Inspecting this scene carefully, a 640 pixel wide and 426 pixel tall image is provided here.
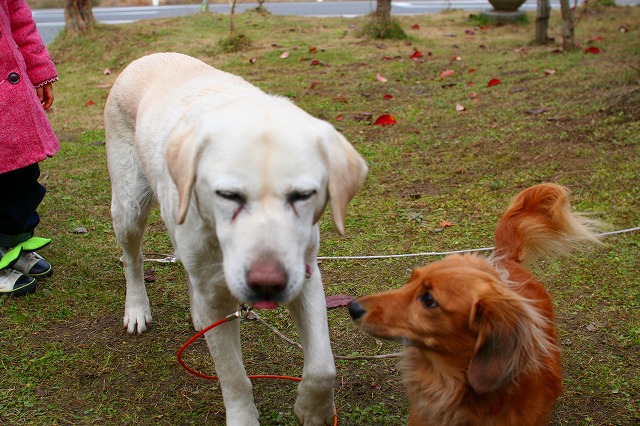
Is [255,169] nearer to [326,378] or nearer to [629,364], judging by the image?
[326,378]

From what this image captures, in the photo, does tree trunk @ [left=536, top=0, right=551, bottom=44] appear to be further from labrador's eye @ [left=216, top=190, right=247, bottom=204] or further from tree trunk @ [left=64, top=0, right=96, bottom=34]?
labrador's eye @ [left=216, top=190, right=247, bottom=204]

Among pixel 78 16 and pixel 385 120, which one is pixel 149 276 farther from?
pixel 78 16

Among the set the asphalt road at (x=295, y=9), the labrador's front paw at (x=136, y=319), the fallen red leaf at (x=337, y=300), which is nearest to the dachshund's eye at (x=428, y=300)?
Result: the fallen red leaf at (x=337, y=300)

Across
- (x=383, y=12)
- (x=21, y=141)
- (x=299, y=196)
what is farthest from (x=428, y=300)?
(x=383, y=12)

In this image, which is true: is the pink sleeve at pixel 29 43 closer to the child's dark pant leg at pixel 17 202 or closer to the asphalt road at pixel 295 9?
the child's dark pant leg at pixel 17 202

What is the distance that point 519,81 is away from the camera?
27.4 ft

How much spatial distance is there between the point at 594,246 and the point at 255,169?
2.82m

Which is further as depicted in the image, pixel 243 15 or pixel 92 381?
pixel 243 15

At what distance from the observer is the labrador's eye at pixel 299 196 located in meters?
2.40

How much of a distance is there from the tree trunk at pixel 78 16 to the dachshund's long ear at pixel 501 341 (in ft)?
33.5

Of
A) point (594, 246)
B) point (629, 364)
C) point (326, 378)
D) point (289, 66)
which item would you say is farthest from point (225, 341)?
point (289, 66)

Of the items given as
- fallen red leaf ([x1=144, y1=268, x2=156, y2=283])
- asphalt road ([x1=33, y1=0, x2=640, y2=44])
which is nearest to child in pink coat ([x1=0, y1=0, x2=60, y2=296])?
fallen red leaf ([x1=144, y1=268, x2=156, y2=283])

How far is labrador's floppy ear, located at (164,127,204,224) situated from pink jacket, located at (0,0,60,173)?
6.13ft

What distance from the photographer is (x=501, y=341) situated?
2645 millimetres
